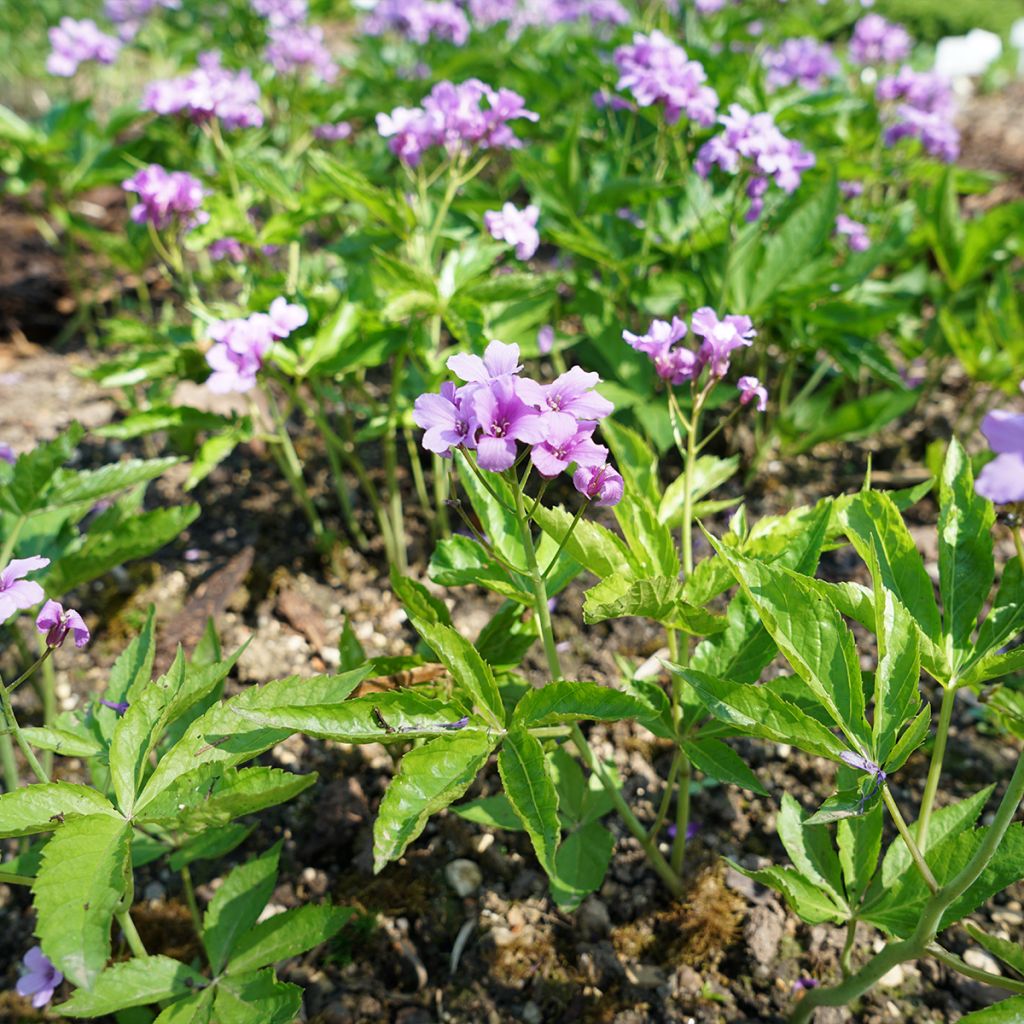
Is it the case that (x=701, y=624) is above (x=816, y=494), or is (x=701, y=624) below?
above

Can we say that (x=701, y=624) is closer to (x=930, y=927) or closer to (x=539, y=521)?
(x=539, y=521)

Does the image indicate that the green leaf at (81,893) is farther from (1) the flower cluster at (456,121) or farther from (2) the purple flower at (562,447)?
(1) the flower cluster at (456,121)

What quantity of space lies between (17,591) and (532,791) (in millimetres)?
819

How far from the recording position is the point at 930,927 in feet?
4.01

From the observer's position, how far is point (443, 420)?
1225 mm

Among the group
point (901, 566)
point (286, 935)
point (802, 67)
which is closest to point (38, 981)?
point (286, 935)

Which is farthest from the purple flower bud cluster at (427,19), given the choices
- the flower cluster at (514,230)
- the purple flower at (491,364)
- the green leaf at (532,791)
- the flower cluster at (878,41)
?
the green leaf at (532,791)

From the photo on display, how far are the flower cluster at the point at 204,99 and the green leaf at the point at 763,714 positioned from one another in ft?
7.98

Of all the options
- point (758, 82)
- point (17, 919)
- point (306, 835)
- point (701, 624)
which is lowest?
point (17, 919)

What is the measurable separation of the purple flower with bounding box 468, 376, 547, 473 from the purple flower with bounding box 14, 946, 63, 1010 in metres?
1.25

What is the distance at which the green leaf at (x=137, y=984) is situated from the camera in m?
1.35

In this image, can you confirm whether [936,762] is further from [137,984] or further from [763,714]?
[137,984]

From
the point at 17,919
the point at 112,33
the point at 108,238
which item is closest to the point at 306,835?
the point at 17,919

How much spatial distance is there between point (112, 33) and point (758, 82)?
21.8 feet
